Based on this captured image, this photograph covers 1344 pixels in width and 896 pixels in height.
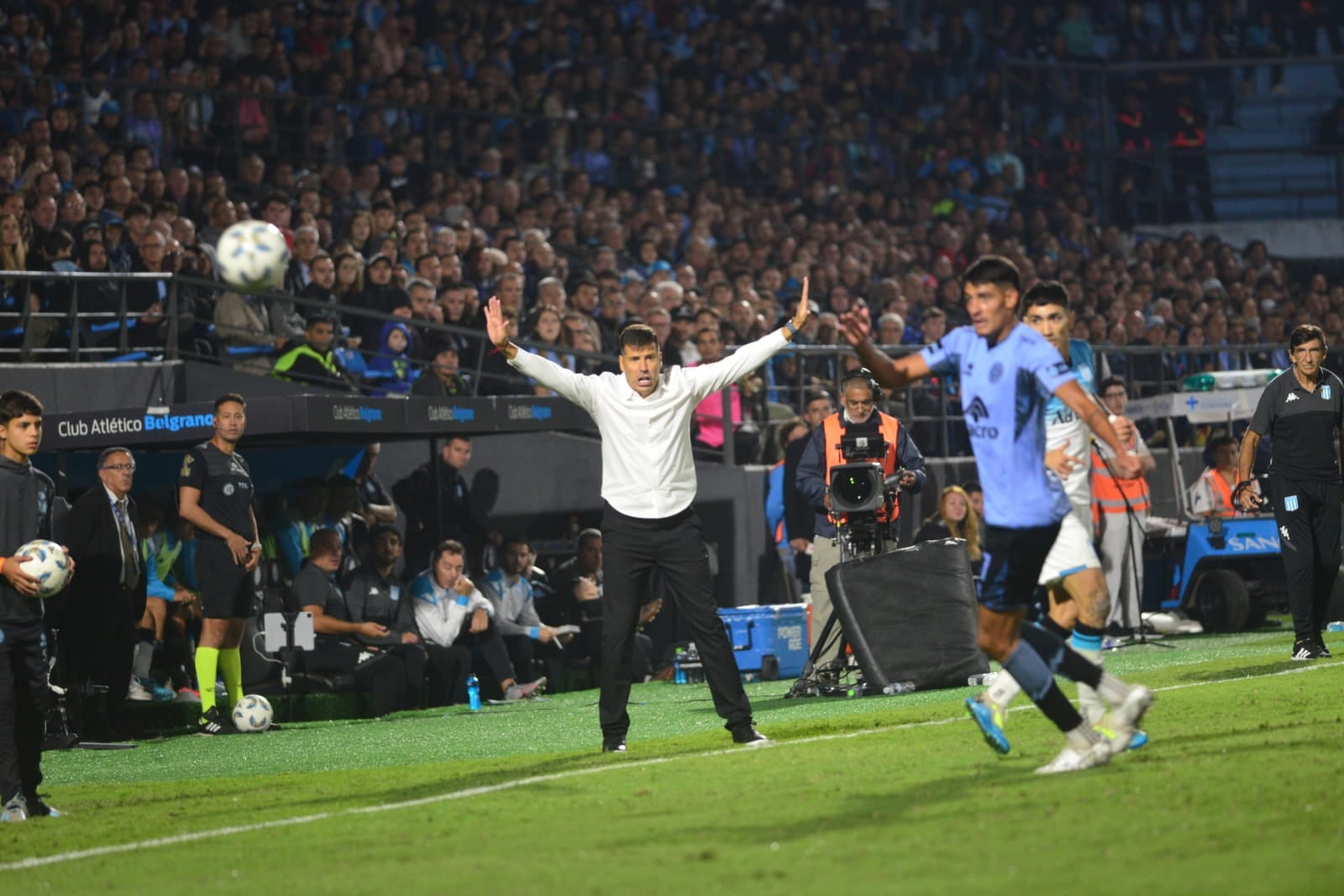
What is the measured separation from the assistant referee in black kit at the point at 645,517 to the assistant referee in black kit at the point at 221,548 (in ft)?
13.8

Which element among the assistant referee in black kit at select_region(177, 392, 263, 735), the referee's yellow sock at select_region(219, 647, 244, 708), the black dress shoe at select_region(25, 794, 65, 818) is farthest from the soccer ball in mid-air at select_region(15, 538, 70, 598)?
the referee's yellow sock at select_region(219, 647, 244, 708)

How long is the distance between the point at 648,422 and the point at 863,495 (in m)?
3.00

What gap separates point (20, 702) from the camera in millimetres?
8672

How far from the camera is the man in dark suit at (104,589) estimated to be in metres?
12.9

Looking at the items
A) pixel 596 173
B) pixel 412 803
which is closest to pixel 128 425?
pixel 412 803

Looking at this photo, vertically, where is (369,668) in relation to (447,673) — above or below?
above

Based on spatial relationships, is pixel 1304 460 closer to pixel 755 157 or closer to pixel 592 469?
pixel 592 469

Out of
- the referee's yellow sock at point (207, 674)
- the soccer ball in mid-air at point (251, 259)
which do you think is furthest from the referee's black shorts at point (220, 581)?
the soccer ball in mid-air at point (251, 259)

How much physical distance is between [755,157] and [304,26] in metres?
7.35

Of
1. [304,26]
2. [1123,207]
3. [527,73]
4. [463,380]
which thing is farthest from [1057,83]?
[463,380]

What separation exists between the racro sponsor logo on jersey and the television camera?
174 inches

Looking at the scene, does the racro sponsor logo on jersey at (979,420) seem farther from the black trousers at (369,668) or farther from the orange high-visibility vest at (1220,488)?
the orange high-visibility vest at (1220,488)

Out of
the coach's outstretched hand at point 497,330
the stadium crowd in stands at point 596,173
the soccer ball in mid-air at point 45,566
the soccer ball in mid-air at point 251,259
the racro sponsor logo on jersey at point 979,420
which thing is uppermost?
the stadium crowd in stands at point 596,173

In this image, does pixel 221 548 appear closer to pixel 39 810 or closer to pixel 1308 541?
pixel 39 810
